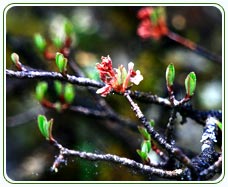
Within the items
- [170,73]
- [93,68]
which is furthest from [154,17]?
[170,73]

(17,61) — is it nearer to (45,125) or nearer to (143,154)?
(45,125)

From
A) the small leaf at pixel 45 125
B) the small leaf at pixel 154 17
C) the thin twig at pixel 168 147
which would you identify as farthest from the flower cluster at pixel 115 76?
the small leaf at pixel 154 17

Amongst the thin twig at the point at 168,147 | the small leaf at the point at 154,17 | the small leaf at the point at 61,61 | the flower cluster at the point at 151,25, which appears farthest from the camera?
the flower cluster at the point at 151,25

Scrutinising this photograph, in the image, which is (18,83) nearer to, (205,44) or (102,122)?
(102,122)

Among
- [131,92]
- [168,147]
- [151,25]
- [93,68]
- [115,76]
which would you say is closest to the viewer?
[168,147]

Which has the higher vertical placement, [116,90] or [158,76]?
[116,90]

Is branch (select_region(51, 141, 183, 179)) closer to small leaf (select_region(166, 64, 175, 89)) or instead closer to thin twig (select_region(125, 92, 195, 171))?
thin twig (select_region(125, 92, 195, 171))

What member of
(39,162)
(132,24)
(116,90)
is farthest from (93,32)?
(116,90)

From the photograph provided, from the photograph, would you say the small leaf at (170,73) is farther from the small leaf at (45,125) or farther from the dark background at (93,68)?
the dark background at (93,68)
